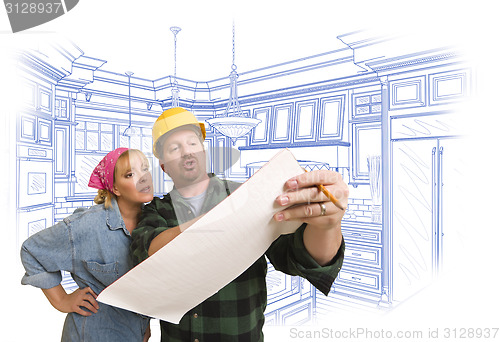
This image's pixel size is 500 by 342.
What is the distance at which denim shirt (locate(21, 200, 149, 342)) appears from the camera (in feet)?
1.42

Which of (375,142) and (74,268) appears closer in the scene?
(74,268)

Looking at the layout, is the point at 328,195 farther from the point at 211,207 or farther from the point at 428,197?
the point at 428,197

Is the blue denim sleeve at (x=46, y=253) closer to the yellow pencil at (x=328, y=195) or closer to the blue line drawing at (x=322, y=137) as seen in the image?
the blue line drawing at (x=322, y=137)

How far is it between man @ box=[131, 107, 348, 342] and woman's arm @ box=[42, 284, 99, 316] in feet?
0.39

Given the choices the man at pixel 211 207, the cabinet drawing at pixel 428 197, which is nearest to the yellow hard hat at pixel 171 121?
the man at pixel 211 207

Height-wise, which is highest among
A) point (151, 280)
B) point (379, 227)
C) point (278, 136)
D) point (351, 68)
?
point (351, 68)

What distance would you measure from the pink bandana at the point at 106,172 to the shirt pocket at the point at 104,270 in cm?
11

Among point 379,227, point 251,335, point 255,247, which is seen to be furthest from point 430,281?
point 255,247

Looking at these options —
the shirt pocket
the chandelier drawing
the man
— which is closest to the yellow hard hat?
the man

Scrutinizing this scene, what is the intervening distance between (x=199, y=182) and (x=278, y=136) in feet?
0.77

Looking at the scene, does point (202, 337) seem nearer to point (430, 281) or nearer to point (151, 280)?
point (151, 280)

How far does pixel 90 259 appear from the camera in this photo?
438 mm

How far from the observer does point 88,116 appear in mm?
555

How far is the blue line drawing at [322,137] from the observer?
19.9 inches
